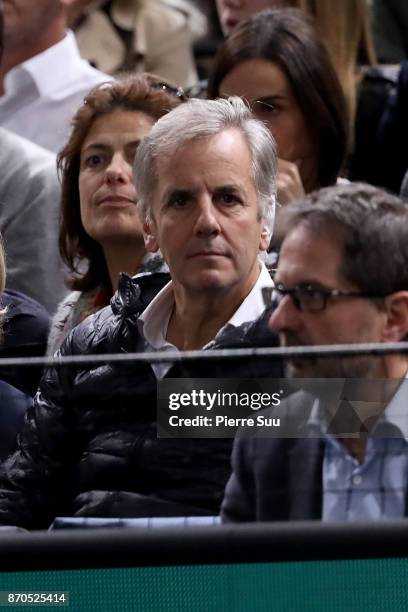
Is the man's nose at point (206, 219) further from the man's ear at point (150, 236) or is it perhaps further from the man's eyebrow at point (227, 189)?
the man's ear at point (150, 236)

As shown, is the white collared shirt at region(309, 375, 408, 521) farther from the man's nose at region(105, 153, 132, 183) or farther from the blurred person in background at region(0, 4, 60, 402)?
the blurred person in background at region(0, 4, 60, 402)

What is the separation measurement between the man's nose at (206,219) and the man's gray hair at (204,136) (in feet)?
0.47

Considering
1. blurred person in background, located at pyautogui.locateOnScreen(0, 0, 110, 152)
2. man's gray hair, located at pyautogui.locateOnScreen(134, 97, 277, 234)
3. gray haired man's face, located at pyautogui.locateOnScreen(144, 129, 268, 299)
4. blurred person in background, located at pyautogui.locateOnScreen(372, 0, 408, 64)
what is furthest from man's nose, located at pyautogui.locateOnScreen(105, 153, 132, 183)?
blurred person in background, located at pyautogui.locateOnScreen(372, 0, 408, 64)

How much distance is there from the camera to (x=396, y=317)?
8.91 feet

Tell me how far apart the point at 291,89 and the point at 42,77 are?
119 centimetres

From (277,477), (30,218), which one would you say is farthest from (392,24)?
(277,477)

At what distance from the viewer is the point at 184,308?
327 cm

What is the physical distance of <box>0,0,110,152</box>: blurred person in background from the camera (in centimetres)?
499

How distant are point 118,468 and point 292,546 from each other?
1.29 ft

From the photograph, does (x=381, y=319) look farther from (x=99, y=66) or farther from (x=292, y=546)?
(x=99, y=66)

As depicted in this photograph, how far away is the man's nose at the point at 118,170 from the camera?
402cm

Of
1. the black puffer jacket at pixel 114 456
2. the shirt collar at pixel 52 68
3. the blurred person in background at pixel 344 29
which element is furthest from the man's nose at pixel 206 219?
the shirt collar at pixel 52 68

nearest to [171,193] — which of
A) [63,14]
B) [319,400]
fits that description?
[319,400]

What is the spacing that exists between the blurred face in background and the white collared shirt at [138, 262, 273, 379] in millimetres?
1912
